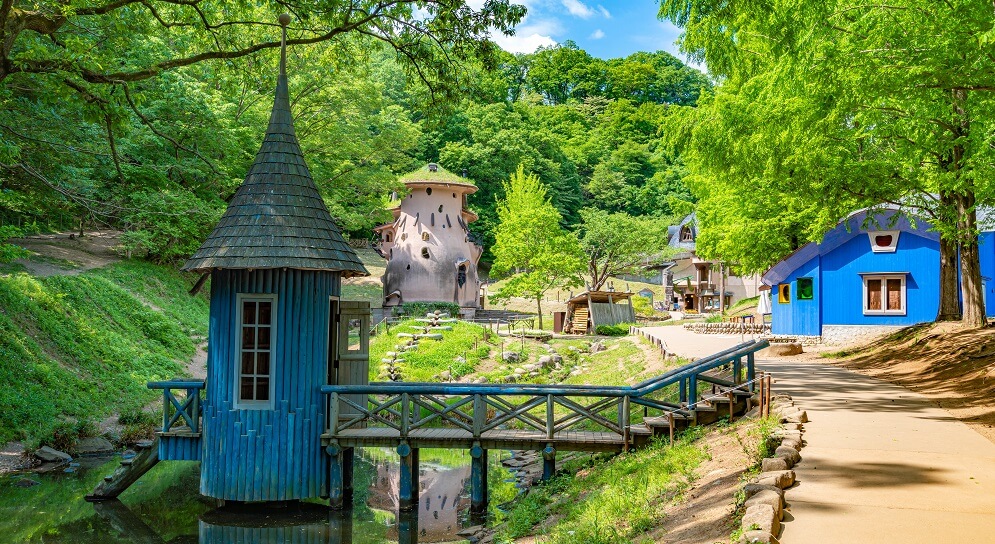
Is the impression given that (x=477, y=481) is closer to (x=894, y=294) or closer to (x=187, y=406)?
(x=187, y=406)

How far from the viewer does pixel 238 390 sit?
1201 centimetres

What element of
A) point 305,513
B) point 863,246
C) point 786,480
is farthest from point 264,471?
point 863,246

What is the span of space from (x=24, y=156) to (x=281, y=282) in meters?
10.7

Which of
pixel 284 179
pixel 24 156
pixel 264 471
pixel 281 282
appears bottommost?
pixel 264 471

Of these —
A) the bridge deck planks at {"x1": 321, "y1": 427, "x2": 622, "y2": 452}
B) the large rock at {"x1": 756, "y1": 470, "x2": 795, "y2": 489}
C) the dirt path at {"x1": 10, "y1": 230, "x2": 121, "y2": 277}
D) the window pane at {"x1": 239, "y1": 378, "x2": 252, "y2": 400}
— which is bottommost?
the bridge deck planks at {"x1": 321, "y1": 427, "x2": 622, "y2": 452}

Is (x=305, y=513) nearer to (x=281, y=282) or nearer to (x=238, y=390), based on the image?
(x=238, y=390)

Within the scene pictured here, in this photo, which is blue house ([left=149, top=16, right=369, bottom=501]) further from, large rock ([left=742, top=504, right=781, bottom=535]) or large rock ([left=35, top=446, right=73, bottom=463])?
large rock ([left=742, top=504, right=781, bottom=535])

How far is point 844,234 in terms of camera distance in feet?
89.9

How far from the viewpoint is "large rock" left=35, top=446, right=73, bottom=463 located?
14836 millimetres

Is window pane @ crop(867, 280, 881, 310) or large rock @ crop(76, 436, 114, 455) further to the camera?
window pane @ crop(867, 280, 881, 310)

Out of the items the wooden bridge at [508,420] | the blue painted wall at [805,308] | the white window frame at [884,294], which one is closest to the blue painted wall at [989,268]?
the white window frame at [884,294]

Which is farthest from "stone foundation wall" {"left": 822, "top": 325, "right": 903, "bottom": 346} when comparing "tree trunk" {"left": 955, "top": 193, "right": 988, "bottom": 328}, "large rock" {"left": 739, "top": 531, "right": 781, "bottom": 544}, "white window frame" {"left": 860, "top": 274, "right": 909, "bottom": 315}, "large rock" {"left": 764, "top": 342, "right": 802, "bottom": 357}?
"large rock" {"left": 739, "top": 531, "right": 781, "bottom": 544}

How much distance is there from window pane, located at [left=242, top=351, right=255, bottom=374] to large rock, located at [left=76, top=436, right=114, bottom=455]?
20.7 ft

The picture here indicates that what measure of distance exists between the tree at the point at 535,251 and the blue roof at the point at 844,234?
1235 centimetres
